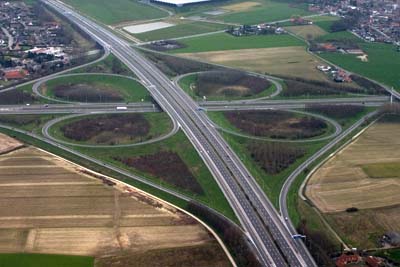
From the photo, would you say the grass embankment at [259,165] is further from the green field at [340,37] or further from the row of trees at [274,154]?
the green field at [340,37]

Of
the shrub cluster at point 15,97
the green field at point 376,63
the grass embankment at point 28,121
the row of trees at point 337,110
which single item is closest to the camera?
the grass embankment at point 28,121

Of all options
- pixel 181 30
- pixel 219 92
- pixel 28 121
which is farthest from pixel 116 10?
pixel 28 121

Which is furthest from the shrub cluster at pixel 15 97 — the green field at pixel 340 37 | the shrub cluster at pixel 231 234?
the green field at pixel 340 37

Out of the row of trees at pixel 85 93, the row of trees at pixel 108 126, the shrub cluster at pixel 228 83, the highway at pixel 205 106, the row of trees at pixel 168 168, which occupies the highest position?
the shrub cluster at pixel 228 83

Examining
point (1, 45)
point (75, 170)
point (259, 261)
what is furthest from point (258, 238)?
point (1, 45)

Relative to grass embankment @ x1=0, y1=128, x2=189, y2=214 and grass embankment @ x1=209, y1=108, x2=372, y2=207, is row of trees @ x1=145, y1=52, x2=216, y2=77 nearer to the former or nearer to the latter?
grass embankment @ x1=209, y1=108, x2=372, y2=207

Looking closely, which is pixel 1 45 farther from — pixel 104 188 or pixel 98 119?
pixel 104 188

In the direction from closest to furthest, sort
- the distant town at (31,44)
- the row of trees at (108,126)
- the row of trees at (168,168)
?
the row of trees at (168,168) < the row of trees at (108,126) < the distant town at (31,44)
